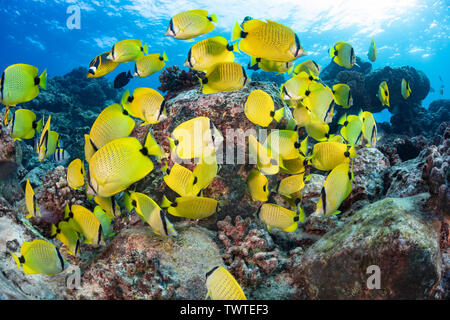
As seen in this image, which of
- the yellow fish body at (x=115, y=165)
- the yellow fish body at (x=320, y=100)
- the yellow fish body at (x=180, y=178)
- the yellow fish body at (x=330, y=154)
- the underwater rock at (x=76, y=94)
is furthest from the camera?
the underwater rock at (x=76, y=94)

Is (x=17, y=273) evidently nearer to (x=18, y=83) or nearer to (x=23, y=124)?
(x=23, y=124)

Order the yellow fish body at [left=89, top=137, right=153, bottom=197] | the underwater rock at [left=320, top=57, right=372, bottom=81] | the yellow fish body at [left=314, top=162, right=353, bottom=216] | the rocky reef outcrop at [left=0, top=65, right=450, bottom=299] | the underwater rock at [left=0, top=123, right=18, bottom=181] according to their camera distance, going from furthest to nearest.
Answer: the underwater rock at [left=320, top=57, right=372, bottom=81] → the underwater rock at [left=0, top=123, right=18, bottom=181] → the yellow fish body at [left=314, top=162, right=353, bottom=216] → the rocky reef outcrop at [left=0, top=65, right=450, bottom=299] → the yellow fish body at [left=89, top=137, right=153, bottom=197]

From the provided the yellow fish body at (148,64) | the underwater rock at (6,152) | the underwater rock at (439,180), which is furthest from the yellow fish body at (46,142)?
the underwater rock at (439,180)

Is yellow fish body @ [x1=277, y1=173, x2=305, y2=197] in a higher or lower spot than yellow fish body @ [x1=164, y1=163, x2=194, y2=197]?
lower

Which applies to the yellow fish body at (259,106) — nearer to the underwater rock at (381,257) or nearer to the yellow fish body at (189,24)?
the yellow fish body at (189,24)

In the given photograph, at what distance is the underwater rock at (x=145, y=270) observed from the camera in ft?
7.40

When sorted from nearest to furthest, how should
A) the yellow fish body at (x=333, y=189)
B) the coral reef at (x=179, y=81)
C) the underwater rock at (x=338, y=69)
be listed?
the yellow fish body at (x=333, y=189)
the coral reef at (x=179, y=81)
the underwater rock at (x=338, y=69)

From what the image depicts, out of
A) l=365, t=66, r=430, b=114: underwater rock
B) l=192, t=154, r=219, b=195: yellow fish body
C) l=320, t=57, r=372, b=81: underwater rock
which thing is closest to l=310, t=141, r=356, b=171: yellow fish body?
l=192, t=154, r=219, b=195: yellow fish body

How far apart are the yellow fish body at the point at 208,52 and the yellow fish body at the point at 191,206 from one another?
1.33 metres

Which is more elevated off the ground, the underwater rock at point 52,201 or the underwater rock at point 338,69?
the underwater rock at point 338,69

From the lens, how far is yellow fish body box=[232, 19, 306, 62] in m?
2.04

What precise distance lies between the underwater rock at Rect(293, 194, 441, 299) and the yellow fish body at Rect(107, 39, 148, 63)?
299 cm

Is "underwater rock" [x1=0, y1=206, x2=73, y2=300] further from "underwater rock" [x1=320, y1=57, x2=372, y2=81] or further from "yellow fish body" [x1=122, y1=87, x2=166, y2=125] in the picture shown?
"underwater rock" [x1=320, y1=57, x2=372, y2=81]
